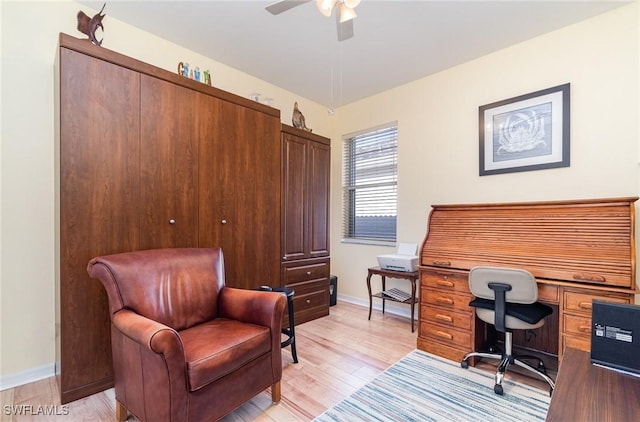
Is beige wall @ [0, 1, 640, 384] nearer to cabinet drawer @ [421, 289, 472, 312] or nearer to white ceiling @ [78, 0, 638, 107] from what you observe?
white ceiling @ [78, 0, 638, 107]

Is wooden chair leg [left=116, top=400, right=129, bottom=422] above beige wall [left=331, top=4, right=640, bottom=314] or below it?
below

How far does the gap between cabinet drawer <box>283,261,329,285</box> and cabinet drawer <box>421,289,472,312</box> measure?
129 centimetres

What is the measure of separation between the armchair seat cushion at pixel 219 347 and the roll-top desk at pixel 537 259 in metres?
1.57

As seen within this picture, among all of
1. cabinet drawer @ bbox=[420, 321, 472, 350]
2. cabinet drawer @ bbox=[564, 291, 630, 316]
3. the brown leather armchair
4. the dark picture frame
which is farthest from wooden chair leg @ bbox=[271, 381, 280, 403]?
the dark picture frame

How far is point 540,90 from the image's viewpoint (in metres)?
2.55

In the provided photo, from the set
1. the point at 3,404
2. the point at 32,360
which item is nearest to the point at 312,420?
the point at 3,404

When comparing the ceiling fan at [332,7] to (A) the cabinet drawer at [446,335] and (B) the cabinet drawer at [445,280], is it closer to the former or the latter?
(B) the cabinet drawer at [445,280]

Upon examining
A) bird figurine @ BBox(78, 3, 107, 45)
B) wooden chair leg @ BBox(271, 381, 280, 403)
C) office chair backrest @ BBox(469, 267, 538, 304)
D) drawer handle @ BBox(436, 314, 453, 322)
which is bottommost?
wooden chair leg @ BBox(271, 381, 280, 403)

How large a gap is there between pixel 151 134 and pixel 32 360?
1813 mm

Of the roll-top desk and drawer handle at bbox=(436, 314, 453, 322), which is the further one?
drawer handle at bbox=(436, 314, 453, 322)

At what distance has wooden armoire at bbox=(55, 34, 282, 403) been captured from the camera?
5.98ft

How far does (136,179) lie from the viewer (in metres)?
2.09

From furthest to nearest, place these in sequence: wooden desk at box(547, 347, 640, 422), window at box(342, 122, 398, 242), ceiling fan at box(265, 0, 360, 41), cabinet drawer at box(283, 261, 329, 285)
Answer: window at box(342, 122, 398, 242), cabinet drawer at box(283, 261, 329, 285), ceiling fan at box(265, 0, 360, 41), wooden desk at box(547, 347, 640, 422)

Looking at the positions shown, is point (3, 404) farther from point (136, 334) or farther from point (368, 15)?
point (368, 15)
